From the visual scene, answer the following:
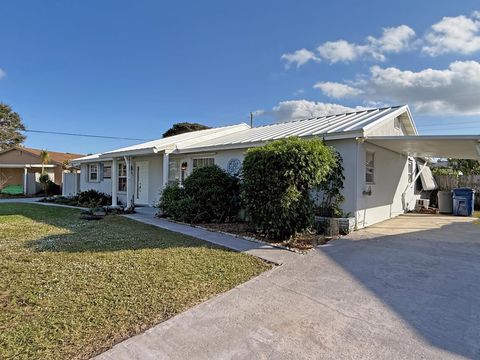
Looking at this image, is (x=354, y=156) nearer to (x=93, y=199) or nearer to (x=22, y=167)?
(x=93, y=199)

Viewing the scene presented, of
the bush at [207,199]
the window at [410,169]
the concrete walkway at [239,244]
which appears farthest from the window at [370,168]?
the window at [410,169]

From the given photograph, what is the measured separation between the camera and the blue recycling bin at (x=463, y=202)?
1332 centimetres

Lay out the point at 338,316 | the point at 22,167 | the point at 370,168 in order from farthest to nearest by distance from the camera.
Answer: the point at 22,167 < the point at 370,168 < the point at 338,316

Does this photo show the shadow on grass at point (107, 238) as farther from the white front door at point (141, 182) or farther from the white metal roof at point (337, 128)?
the white front door at point (141, 182)

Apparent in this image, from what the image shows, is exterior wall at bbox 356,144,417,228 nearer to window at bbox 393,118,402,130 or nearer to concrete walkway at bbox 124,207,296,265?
window at bbox 393,118,402,130

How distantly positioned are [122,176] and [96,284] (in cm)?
1393

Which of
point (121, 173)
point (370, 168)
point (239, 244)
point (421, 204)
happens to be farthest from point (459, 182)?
point (121, 173)

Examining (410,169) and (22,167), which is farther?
(22,167)

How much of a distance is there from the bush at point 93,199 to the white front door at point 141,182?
1969 mm

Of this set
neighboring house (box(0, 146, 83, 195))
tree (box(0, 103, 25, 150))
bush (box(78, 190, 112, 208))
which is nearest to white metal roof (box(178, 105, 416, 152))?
bush (box(78, 190, 112, 208))

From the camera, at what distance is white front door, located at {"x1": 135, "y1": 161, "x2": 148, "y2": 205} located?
52.9 ft

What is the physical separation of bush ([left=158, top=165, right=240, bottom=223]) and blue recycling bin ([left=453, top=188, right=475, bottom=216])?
1046 cm

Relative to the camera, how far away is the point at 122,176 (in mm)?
17469

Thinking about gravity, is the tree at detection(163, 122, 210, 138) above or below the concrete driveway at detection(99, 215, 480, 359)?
above
